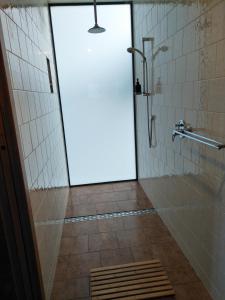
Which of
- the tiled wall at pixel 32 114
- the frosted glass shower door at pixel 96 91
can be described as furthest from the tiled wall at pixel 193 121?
the tiled wall at pixel 32 114

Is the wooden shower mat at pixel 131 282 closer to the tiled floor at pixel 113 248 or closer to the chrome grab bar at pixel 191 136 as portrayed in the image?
the tiled floor at pixel 113 248

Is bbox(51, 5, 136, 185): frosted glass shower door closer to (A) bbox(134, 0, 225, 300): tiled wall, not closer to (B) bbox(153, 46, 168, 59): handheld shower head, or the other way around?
(A) bbox(134, 0, 225, 300): tiled wall

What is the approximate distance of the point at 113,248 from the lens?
193 cm

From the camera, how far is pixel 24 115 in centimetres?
125

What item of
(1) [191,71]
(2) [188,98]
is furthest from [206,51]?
(2) [188,98]

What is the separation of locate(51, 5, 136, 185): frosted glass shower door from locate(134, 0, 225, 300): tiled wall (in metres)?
0.64

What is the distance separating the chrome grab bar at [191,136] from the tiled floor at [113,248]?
3.08 feet

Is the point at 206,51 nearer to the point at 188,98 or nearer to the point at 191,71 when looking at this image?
the point at 191,71

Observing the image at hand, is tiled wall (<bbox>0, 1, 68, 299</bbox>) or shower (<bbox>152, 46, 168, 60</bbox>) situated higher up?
shower (<bbox>152, 46, 168, 60</bbox>)

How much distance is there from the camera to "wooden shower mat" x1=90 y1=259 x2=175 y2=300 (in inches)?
58.2

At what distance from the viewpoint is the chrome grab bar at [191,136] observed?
1152mm

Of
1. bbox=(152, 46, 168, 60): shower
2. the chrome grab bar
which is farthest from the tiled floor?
bbox=(152, 46, 168, 60): shower

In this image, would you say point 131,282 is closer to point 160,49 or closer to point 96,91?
point 160,49

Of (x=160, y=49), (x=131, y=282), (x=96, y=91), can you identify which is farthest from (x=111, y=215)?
(x=160, y=49)
